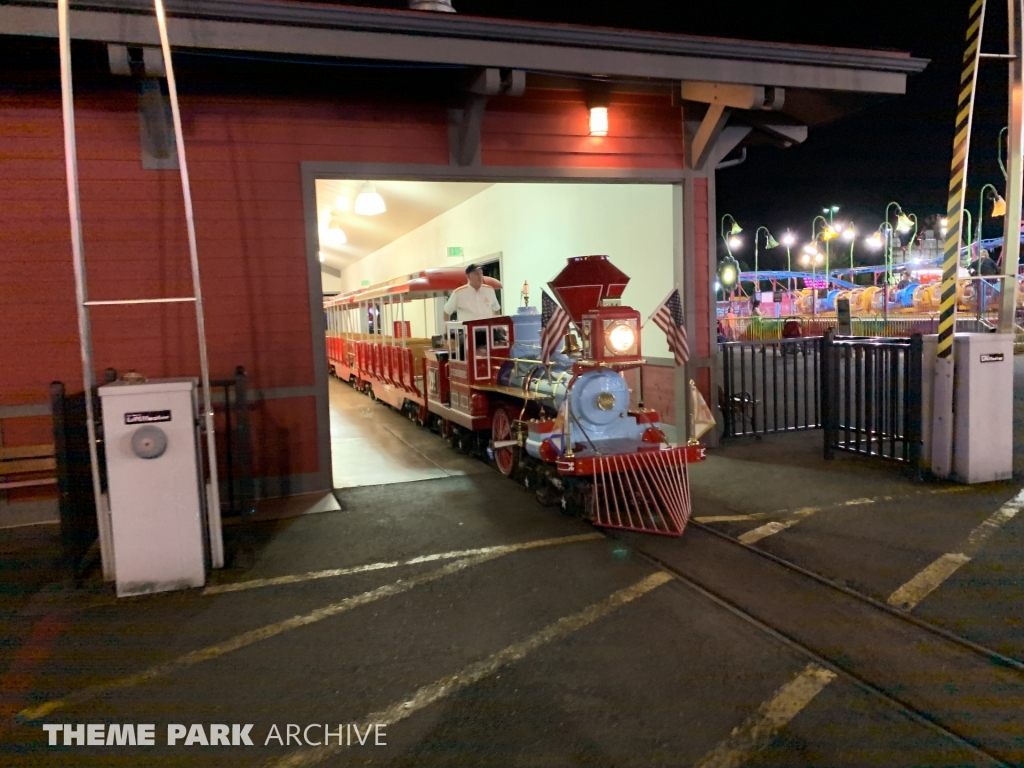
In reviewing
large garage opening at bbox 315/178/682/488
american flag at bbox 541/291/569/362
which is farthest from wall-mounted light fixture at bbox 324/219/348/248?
american flag at bbox 541/291/569/362

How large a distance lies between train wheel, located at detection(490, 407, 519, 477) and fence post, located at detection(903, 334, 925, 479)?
4358mm

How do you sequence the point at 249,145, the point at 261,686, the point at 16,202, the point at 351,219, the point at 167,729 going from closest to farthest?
1. the point at 167,729
2. the point at 261,686
3. the point at 16,202
4. the point at 249,145
5. the point at 351,219

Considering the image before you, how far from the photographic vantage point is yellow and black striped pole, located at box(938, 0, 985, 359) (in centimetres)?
708

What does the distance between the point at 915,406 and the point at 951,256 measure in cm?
164

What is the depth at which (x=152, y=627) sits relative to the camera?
460 centimetres

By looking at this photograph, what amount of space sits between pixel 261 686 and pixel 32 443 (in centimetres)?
484

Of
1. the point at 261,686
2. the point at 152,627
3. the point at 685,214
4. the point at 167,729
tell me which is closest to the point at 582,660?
the point at 261,686

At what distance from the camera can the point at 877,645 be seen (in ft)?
13.1

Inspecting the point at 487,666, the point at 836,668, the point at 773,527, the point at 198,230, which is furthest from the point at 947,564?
the point at 198,230

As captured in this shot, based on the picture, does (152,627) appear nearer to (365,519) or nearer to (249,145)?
(365,519)

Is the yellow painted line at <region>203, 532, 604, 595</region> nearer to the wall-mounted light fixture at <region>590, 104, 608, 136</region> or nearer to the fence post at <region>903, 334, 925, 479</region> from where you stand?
the fence post at <region>903, 334, 925, 479</region>

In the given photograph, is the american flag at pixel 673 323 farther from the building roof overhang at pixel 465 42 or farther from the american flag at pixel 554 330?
the building roof overhang at pixel 465 42

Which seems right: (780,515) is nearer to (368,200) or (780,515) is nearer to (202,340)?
(202,340)

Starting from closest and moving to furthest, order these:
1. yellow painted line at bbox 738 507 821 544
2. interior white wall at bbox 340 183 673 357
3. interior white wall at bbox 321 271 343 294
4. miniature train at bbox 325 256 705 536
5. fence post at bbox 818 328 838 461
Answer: yellow painted line at bbox 738 507 821 544 → miniature train at bbox 325 256 705 536 → fence post at bbox 818 328 838 461 → interior white wall at bbox 340 183 673 357 → interior white wall at bbox 321 271 343 294
